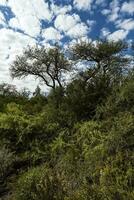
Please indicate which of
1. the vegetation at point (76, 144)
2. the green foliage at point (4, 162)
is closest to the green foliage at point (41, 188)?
the vegetation at point (76, 144)

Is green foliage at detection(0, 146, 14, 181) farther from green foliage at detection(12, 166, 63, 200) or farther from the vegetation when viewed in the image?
green foliage at detection(12, 166, 63, 200)

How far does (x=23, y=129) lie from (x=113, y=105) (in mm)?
4780

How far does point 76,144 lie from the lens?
1533cm

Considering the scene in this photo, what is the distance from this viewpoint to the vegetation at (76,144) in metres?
9.78

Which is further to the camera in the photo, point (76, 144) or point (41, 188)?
point (76, 144)

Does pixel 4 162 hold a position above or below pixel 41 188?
above

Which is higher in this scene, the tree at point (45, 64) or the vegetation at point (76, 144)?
the tree at point (45, 64)

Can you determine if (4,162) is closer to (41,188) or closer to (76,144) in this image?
(76,144)

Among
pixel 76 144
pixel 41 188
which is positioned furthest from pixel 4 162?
pixel 41 188

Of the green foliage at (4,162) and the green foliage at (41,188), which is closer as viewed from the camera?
the green foliage at (41,188)

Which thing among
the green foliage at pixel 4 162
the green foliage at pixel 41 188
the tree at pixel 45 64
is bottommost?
the green foliage at pixel 41 188

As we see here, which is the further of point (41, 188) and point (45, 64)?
point (45, 64)

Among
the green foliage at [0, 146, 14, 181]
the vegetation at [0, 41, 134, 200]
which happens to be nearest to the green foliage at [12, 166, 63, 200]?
the vegetation at [0, 41, 134, 200]

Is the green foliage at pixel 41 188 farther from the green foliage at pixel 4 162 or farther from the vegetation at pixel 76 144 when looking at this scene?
the green foliage at pixel 4 162
